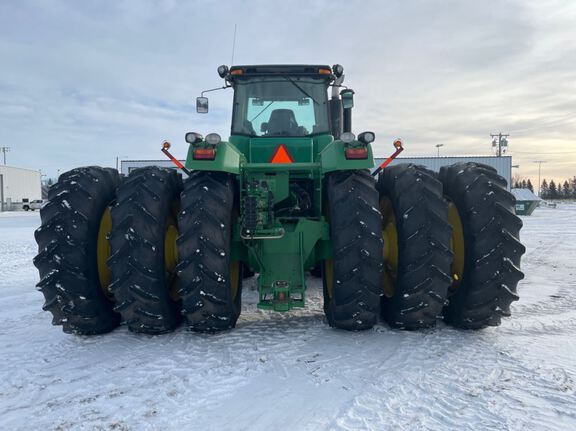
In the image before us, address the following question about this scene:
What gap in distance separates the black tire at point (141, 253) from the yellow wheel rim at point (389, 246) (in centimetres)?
207

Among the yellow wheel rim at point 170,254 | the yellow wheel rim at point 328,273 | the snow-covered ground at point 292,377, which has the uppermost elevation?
the yellow wheel rim at point 170,254

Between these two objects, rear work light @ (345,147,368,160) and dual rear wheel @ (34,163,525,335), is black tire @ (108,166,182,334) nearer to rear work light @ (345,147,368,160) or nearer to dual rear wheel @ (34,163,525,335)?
dual rear wheel @ (34,163,525,335)

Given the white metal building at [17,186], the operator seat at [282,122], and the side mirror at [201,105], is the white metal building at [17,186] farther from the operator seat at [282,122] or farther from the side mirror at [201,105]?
the operator seat at [282,122]

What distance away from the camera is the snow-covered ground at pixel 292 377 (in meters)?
2.53

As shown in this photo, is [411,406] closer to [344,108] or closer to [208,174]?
Answer: [208,174]

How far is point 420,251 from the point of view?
12.1 feet

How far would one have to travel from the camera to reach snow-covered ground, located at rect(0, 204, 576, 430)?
2527mm

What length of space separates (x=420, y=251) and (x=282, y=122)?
8.77 ft

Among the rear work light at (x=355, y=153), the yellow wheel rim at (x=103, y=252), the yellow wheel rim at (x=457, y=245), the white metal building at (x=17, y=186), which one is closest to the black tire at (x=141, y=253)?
the yellow wheel rim at (x=103, y=252)

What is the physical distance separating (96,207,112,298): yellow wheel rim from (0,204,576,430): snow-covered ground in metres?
0.54

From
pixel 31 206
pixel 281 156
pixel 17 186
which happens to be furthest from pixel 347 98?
pixel 17 186

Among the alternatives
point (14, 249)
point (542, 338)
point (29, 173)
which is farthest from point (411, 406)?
point (29, 173)

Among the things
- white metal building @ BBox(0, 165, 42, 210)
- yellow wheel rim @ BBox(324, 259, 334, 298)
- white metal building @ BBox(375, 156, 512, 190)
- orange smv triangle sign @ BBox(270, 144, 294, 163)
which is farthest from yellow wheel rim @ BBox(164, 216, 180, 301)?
white metal building @ BBox(0, 165, 42, 210)

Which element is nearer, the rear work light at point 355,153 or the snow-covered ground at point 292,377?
the snow-covered ground at point 292,377
